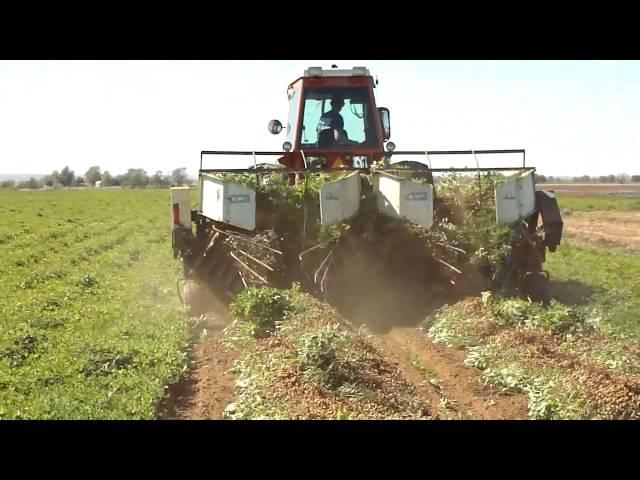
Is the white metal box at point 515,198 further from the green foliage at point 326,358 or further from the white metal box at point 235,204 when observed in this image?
the green foliage at point 326,358

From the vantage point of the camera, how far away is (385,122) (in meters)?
11.5

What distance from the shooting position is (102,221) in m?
32.2

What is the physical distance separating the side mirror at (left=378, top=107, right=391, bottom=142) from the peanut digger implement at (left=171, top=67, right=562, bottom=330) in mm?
1239

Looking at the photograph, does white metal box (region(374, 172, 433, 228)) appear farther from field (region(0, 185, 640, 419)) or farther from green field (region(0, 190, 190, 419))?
green field (region(0, 190, 190, 419))

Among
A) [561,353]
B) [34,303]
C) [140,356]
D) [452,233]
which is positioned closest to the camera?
[561,353]

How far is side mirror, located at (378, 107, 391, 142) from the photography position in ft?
37.6

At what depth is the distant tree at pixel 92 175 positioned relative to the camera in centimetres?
11762

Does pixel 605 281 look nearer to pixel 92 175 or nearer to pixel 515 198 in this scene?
pixel 515 198

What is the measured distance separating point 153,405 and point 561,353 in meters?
3.87

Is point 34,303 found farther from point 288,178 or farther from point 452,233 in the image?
point 452,233

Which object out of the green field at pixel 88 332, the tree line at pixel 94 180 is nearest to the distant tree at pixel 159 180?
the tree line at pixel 94 180

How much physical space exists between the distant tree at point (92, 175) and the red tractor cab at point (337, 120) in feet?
363

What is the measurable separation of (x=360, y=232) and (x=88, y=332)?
362 cm
